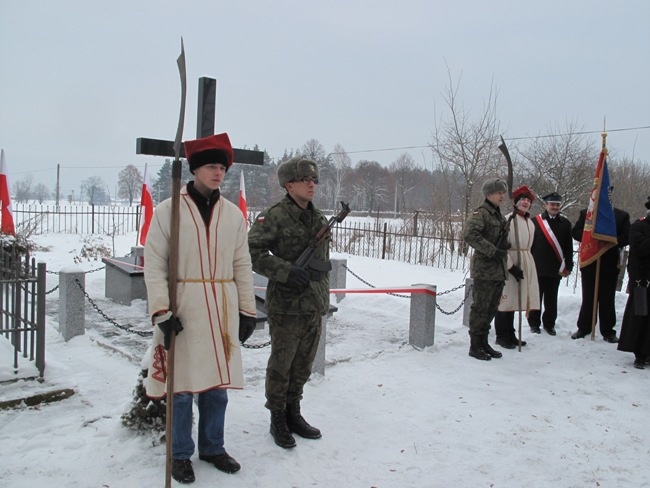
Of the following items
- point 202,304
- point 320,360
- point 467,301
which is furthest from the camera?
point 467,301

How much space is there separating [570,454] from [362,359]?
2472 mm

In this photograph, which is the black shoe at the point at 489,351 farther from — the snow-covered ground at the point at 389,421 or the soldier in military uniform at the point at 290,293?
the soldier in military uniform at the point at 290,293

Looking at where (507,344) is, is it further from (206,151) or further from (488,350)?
(206,151)

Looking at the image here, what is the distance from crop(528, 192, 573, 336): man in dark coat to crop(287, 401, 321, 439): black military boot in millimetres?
4369

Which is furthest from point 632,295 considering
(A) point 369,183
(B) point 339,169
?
(A) point 369,183

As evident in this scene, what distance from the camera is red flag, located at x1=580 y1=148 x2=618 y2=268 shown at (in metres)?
6.71

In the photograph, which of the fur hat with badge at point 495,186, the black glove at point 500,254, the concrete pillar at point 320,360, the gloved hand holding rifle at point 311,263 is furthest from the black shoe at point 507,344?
the gloved hand holding rifle at point 311,263

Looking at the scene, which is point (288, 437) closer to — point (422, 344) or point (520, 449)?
point (520, 449)

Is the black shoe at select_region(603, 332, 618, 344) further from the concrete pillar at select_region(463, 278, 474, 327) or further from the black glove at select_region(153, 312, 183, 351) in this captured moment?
the black glove at select_region(153, 312, 183, 351)

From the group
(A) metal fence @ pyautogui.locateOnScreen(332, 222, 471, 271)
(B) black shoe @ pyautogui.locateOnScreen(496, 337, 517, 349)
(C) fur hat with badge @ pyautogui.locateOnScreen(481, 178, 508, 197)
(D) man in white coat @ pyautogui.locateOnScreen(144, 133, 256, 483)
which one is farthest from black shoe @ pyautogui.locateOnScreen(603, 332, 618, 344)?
(A) metal fence @ pyautogui.locateOnScreen(332, 222, 471, 271)

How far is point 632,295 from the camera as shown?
5.89 meters

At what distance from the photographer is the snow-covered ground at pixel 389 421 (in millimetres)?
3371

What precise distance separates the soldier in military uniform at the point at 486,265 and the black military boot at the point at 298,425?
287 cm

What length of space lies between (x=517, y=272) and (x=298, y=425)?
363cm
